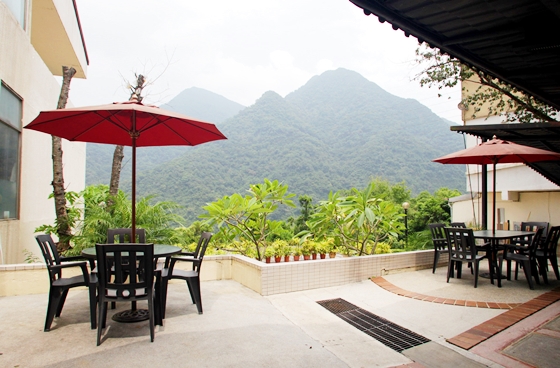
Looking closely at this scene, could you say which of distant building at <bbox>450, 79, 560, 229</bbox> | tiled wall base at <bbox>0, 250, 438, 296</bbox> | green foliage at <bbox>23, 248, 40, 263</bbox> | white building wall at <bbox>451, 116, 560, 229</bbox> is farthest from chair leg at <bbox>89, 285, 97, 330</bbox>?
white building wall at <bbox>451, 116, 560, 229</bbox>

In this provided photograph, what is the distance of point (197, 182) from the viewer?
3644 cm

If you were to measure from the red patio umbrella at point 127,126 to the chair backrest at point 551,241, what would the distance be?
459 centimetres

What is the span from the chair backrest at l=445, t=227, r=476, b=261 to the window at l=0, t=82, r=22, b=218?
20.8 feet

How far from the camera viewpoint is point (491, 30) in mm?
2480

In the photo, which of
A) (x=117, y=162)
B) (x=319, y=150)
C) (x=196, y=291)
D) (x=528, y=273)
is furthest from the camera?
(x=319, y=150)

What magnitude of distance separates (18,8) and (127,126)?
3.39m

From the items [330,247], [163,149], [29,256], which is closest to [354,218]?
[330,247]

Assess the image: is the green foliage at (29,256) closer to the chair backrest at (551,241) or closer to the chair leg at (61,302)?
the chair leg at (61,302)

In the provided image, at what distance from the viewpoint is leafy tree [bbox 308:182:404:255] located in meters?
5.70

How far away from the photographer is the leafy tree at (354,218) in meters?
5.70

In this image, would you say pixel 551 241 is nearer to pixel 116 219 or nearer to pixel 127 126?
pixel 127 126

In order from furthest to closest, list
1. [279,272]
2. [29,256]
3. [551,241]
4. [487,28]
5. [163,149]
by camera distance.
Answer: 1. [163,149]
2. [29,256]
3. [551,241]
4. [279,272]
5. [487,28]

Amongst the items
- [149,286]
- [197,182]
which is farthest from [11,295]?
[197,182]

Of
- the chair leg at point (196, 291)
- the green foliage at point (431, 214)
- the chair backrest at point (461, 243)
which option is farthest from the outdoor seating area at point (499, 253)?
the green foliage at point (431, 214)
